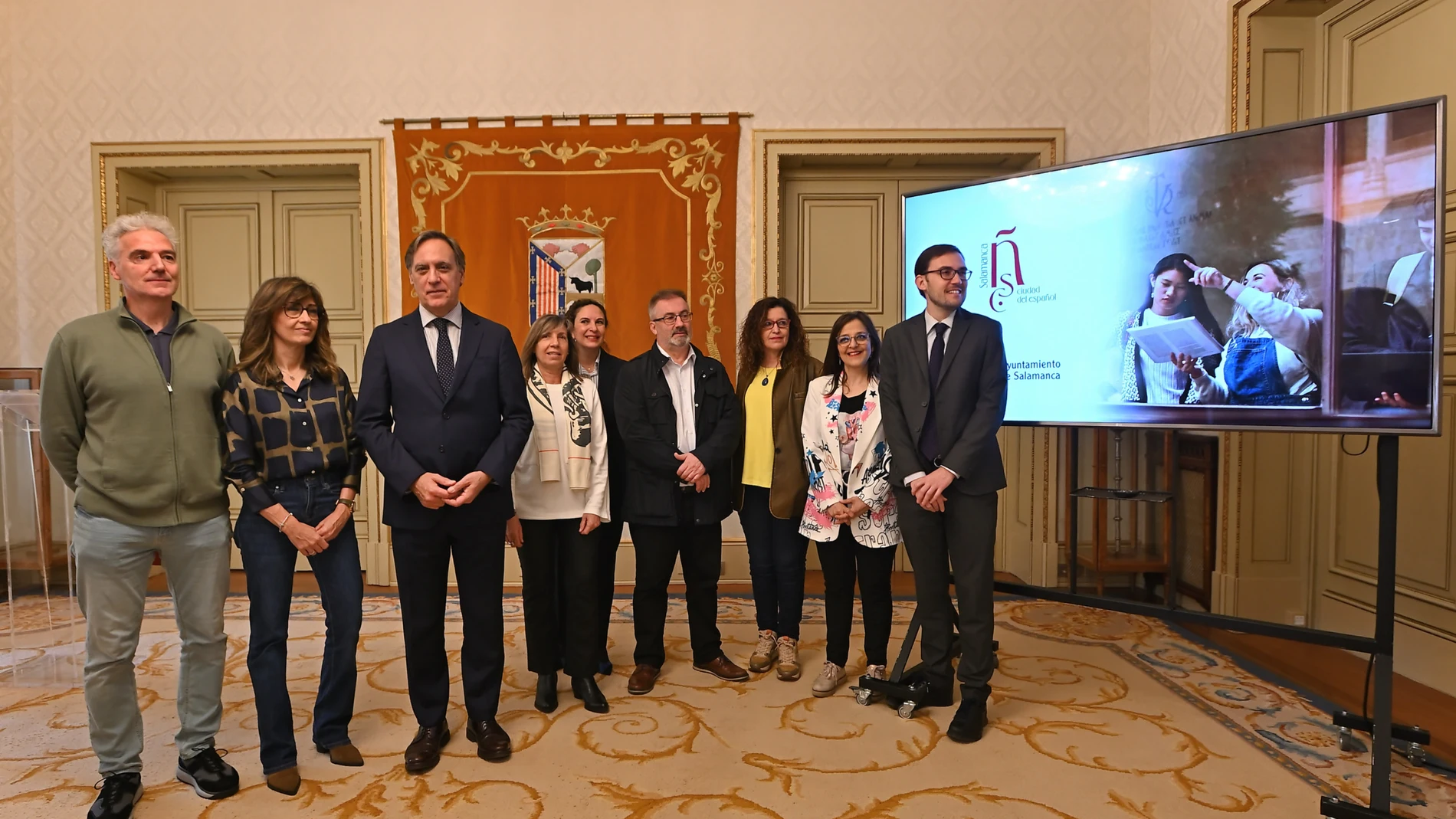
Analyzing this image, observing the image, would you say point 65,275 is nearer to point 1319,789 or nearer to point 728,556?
point 728,556

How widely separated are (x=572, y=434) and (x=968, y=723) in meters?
1.58

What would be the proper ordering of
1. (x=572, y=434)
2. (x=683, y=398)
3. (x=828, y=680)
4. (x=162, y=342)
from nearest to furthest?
1. (x=162, y=342)
2. (x=572, y=434)
3. (x=828, y=680)
4. (x=683, y=398)

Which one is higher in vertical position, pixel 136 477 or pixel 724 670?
pixel 136 477

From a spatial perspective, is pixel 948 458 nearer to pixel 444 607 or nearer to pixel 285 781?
pixel 444 607

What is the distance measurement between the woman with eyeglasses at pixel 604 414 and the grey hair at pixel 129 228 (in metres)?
1.23

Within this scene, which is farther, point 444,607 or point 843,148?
point 843,148

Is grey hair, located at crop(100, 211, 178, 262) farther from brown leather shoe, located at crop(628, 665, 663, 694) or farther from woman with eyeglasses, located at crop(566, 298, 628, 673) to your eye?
brown leather shoe, located at crop(628, 665, 663, 694)

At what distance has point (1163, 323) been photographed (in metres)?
2.69

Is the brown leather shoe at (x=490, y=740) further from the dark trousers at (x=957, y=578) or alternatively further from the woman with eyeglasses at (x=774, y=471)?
the dark trousers at (x=957, y=578)

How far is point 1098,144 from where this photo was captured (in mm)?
4320

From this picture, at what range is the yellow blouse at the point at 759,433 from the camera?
120 inches

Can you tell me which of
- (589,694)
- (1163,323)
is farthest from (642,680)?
(1163,323)

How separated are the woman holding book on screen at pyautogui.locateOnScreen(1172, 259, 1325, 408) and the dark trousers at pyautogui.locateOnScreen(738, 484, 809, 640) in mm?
1463

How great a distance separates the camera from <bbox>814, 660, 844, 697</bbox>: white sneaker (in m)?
2.85
